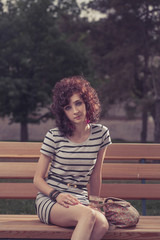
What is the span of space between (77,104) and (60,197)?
719mm

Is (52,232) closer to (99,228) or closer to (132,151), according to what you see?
(99,228)

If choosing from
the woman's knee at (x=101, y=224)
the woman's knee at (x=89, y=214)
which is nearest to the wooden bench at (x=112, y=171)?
the woman's knee at (x=101, y=224)

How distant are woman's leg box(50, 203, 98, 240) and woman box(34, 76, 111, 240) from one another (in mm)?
16

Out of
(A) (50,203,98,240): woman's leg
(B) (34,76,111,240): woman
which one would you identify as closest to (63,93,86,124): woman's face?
(B) (34,76,111,240): woman

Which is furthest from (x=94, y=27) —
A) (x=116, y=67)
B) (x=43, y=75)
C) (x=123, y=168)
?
(x=123, y=168)

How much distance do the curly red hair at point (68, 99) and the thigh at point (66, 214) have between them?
1.94 ft

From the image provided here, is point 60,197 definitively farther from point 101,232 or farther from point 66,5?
point 66,5

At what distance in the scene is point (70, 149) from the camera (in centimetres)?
363

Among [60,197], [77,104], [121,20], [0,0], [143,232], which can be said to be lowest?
[143,232]

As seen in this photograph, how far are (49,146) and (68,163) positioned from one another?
0.20 m

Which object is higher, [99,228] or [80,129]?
[80,129]

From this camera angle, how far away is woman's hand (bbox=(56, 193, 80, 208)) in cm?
339

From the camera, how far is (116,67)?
24219 mm

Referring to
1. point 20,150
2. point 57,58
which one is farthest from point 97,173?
point 57,58
